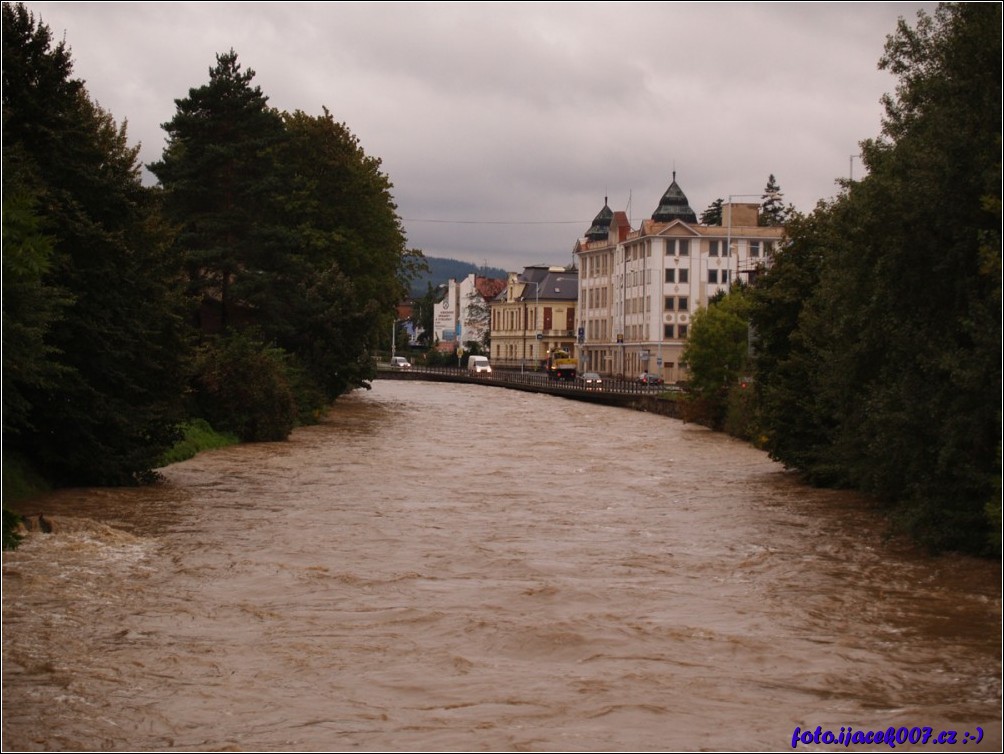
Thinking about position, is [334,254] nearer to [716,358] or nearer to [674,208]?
[716,358]

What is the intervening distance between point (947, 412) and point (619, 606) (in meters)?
7.01

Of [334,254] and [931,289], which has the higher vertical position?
[334,254]

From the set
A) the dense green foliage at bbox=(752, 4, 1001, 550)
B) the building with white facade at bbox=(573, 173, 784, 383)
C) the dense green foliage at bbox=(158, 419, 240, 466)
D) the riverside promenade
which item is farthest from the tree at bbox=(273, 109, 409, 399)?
the building with white facade at bbox=(573, 173, 784, 383)

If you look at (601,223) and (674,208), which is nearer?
(674,208)

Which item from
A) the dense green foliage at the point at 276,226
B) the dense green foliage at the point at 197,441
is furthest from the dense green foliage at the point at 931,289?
the dense green foliage at the point at 276,226

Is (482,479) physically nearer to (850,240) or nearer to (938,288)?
(850,240)

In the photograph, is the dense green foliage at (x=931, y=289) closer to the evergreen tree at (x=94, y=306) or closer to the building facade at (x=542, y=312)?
the evergreen tree at (x=94, y=306)

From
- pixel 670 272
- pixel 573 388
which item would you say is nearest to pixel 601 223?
pixel 670 272

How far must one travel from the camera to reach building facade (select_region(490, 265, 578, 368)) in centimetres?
16175

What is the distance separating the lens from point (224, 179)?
193 feet

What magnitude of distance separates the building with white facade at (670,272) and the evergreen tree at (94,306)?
8431cm

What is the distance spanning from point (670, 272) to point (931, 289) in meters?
99.7

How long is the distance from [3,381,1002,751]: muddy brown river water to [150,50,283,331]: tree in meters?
25.8

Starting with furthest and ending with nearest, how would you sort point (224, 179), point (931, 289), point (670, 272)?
point (670, 272) < point (224, 179) < point (931, 289)
